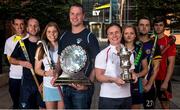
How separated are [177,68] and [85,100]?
1222 cm

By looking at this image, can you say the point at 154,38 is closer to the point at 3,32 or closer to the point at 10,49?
the point at 10,49

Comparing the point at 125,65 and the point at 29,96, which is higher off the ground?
the point at 125,65

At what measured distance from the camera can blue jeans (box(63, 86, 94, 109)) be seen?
14.7 feet

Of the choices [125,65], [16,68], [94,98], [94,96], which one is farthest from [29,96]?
[94,96]

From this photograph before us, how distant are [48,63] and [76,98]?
723 millimetres

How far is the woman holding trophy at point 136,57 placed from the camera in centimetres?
490

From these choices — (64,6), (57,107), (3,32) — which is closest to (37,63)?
(57,107)

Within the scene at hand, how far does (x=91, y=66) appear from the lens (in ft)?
14.9

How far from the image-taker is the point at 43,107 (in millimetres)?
5445

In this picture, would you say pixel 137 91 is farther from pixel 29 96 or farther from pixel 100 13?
pixel 100 13

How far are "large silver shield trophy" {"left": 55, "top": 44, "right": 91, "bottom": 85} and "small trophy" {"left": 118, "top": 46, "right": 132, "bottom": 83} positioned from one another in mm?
411

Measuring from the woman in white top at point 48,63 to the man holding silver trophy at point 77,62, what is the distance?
391 mm

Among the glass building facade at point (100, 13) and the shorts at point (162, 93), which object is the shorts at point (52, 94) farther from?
the glass building facade at point (100, 13)

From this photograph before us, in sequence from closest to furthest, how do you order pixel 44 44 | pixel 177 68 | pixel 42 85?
pixel 44 44, pixel 42 85, pixel 177 68
